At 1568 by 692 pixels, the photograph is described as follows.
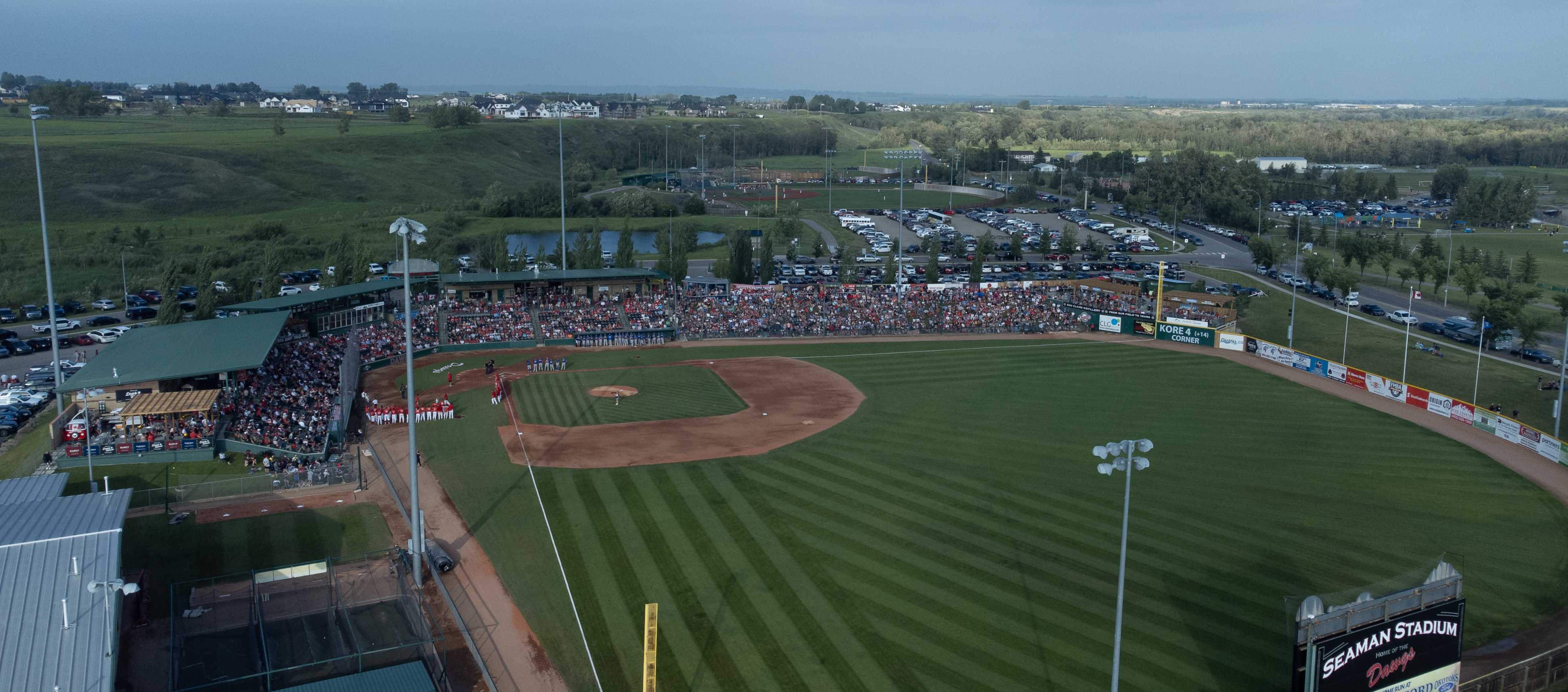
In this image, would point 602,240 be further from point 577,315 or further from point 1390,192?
point 1390,192

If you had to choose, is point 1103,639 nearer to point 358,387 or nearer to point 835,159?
point 358,387

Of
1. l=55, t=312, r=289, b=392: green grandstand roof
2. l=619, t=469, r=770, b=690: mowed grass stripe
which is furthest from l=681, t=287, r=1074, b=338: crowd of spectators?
l=619, t=469, r=770, b=690: mowed grass stripe

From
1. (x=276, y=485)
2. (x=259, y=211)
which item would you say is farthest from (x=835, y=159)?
(x=276, y=485)

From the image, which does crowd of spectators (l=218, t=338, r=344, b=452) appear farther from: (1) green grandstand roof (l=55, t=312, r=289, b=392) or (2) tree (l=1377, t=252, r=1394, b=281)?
(2) tree (l=1377, t=252, r=1394, b=281)

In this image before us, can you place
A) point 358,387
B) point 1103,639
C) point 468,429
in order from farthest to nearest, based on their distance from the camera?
point 358,387 < point 468,429 < point 1103,639

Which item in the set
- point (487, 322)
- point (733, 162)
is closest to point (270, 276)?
point (487, 322)
